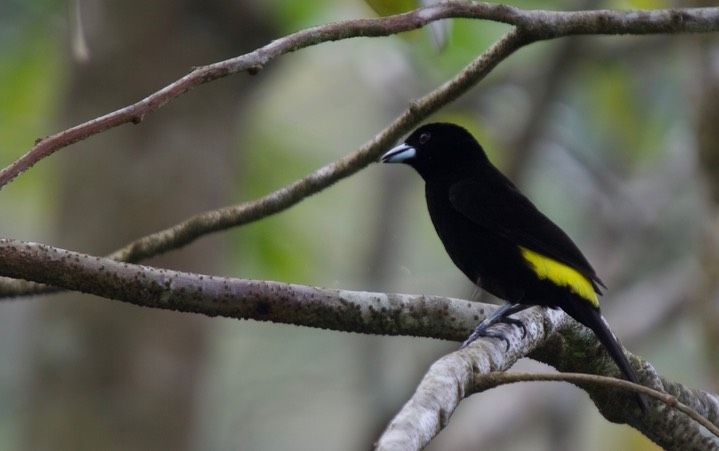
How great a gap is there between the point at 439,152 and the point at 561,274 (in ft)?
2.69

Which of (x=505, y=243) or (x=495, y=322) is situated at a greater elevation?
(x=505, y=243)

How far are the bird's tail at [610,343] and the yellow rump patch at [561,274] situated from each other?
173 millimetres

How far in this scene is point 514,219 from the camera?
10.7 ft

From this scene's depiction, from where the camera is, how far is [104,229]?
16.6 ft

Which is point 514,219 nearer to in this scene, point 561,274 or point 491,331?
point 561,274

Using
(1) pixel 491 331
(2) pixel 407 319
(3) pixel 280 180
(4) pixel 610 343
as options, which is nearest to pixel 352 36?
(2) pixel 407 319

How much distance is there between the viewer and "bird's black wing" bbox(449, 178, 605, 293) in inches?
123

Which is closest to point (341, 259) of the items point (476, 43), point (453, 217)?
point (476, 43)

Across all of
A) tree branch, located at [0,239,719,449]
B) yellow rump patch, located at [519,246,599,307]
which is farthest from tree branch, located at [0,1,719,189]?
yellow rump patch, located at [519,246,599,307]

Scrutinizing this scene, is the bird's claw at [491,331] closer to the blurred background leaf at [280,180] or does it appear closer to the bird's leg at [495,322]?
the bird's leg at [495,322]

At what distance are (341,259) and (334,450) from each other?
11.1 ft

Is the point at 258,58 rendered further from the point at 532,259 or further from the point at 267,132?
the point at 267,132

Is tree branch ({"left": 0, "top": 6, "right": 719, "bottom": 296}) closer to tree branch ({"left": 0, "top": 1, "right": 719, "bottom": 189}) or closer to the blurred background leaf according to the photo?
tree branch ({"left": 0, "top": 1, "right": 719, "bottom": 189})

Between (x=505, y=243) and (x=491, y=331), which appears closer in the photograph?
(x=491, y=331)
